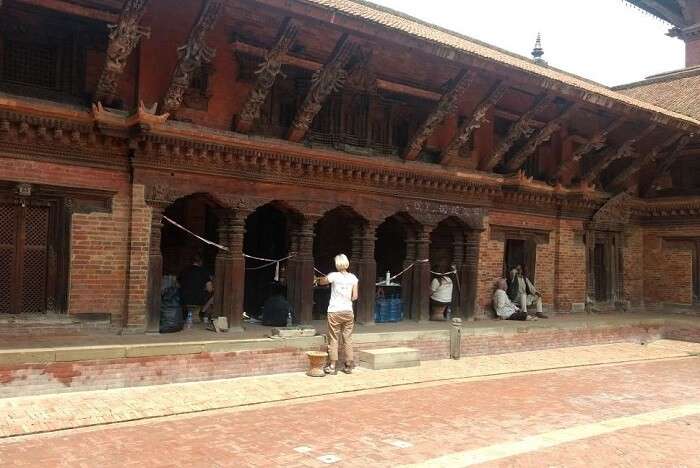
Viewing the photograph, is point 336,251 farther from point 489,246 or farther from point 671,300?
point 671,300

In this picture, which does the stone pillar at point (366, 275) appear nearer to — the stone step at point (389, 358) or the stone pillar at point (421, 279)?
the stone pillar at point (421, 279)

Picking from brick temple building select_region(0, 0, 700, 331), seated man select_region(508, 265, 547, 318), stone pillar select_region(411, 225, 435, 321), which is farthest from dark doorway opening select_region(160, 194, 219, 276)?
seated man select_region(508, 265, 547, 318)

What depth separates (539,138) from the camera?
543 inches

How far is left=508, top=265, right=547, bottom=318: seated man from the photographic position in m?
14.5

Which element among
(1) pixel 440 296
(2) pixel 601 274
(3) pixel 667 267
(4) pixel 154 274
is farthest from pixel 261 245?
(3) pixel 667 267

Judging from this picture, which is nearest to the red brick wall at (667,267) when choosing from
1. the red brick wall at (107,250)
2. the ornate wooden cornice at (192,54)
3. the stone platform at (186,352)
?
the stone platform at (186,352)

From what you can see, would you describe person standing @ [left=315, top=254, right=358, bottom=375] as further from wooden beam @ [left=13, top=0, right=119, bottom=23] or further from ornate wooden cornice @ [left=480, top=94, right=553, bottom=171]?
ornate wooden cornice @ [left=480, top=94, right=553, bottom=171]

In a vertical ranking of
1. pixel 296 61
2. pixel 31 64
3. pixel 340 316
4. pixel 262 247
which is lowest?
pixel 340 316

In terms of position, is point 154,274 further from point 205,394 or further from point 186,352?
point 205,394

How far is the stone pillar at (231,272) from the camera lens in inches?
396

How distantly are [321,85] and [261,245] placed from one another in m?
4.77

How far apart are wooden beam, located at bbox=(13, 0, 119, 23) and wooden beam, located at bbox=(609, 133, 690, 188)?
44.9 feet

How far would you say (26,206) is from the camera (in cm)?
852

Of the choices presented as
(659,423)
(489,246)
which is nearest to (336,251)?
(489,246)
